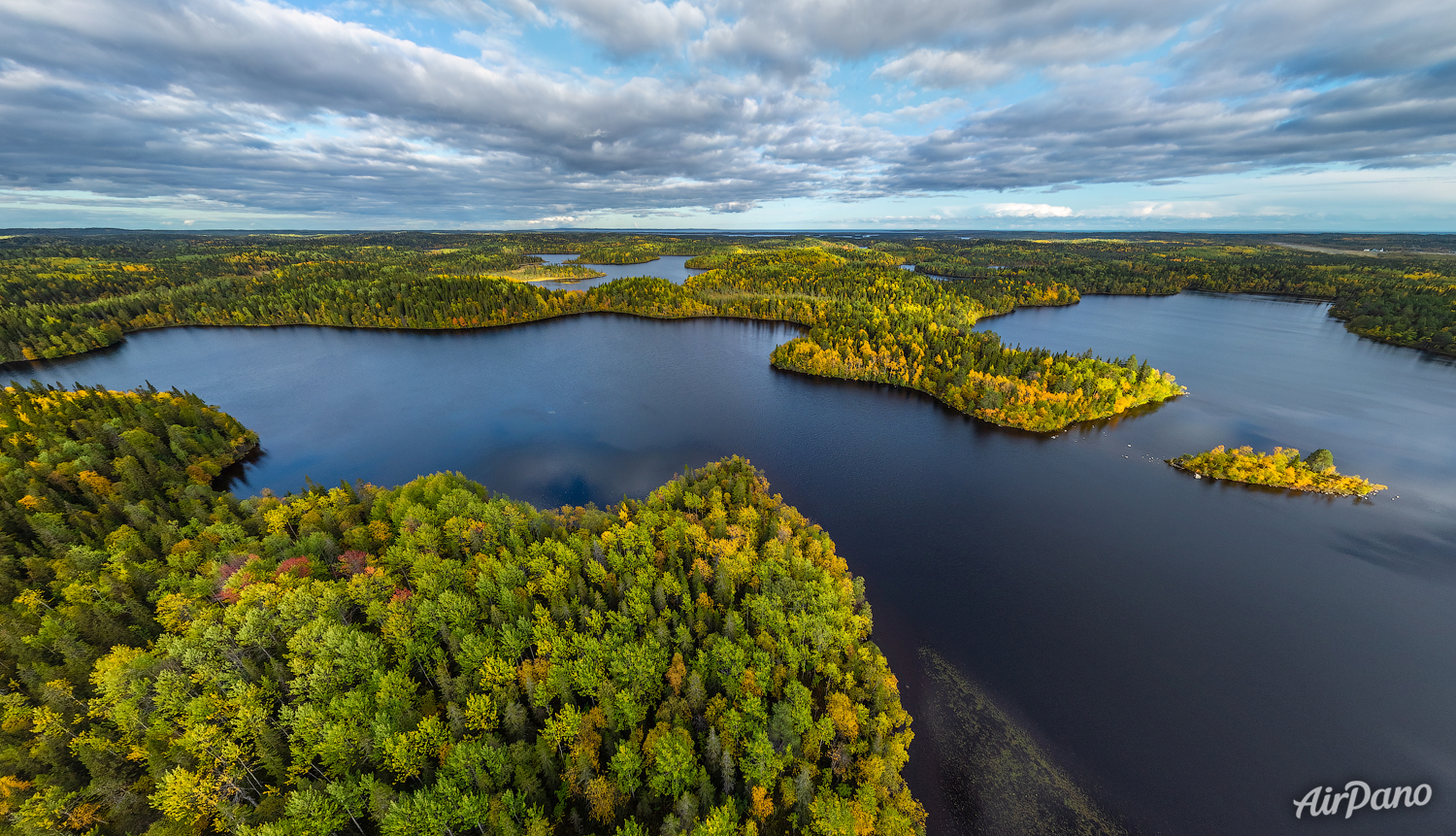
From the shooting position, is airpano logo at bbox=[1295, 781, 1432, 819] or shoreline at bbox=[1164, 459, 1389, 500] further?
shoreline at bbox=[1164, 459, 1389, 500]

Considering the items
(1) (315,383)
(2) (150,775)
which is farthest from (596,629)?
(1) (315,383)

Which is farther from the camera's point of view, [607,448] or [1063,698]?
[607,448]

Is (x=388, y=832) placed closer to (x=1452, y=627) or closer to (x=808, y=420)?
(x=808, y=420)

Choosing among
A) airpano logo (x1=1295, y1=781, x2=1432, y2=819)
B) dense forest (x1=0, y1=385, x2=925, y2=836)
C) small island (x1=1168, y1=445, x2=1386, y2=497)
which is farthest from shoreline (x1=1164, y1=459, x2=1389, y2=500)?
dense forest (x1=0, y1=385, x2=925, y2=836)

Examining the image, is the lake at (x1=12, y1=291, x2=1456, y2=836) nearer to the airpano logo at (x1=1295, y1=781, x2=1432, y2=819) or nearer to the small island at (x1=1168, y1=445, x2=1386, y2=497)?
the airpano logo at (x1=1295, y1=781, x2=1432, y2=819)

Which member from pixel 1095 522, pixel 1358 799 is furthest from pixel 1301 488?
pixel 1358 799

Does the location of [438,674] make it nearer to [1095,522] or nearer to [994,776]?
[994,776]
